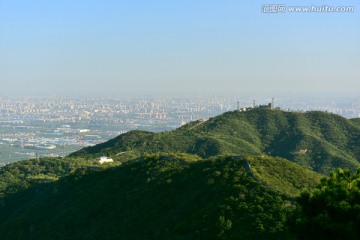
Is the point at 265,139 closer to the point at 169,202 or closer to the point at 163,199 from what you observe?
the point at 163,199

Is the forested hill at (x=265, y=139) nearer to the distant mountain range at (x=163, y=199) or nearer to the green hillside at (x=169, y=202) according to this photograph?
the distant mountain range at (x=163, y=199)

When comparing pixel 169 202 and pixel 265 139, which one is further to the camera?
pixel 265 139

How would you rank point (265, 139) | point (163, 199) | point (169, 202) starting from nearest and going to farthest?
point (169, 202), point (163, 199), point (265, 139)

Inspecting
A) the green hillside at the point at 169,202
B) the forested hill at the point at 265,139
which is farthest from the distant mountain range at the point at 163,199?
the forested hill at the point at 265,139

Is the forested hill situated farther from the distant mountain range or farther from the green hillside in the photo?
the green hillside

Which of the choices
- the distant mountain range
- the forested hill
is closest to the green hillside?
the distant mountain range

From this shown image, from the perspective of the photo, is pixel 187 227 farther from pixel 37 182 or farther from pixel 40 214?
pixel 37 182

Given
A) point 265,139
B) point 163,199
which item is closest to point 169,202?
point 163,199
